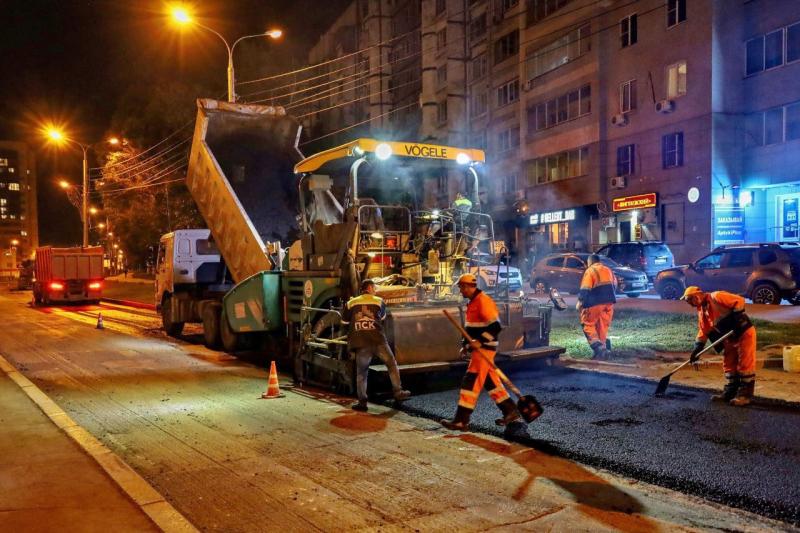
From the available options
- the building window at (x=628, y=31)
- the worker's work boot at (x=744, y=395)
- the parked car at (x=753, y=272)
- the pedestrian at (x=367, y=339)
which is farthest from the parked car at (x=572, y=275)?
the pedestrian at (x=367, y=339)

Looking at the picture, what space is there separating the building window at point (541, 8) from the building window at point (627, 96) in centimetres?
514

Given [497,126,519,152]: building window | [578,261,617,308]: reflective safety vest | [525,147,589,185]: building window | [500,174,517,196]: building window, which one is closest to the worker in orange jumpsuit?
[578,261,617,308]: reflective safety vest

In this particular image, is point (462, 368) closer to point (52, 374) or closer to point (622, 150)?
point (52, 374)

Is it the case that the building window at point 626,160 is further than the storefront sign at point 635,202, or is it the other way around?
the building window at point 626,160

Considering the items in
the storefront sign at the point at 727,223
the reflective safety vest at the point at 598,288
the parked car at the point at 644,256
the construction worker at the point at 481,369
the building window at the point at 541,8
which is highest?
the building window at the point at 541,8

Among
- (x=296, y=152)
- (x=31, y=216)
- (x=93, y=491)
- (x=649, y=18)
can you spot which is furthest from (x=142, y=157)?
(x=31, y=216)

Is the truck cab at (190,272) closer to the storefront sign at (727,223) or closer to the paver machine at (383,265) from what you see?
the paver machine at (383,265)

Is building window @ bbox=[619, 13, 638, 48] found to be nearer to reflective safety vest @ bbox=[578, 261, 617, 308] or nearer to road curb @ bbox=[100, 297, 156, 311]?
reflective safety vest @ bbox=[578, 261, 617, 308]

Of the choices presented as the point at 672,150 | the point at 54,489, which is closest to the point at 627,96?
the point at 672,150

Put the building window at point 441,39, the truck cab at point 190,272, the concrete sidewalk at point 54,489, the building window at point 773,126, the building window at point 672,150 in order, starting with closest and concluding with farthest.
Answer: the concrete sidewalk at point 54,489 < the truck cab at point 190,272 < the building window at point 773,126 < the building window at point 672,150 < the building window at point 441,39

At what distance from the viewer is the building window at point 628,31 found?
27.2 metres

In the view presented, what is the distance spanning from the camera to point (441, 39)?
40031 mm

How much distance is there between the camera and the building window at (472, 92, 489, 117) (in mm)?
38031

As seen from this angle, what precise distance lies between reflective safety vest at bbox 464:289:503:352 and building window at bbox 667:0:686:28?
22.4 m
